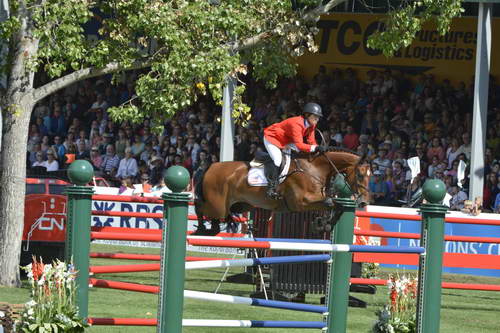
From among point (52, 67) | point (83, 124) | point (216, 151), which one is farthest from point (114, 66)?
point (83, 124)

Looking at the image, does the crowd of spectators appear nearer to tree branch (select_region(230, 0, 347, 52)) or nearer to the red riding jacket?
the red riding jacket

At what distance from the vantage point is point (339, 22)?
28406mm

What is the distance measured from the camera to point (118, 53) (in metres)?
13.6

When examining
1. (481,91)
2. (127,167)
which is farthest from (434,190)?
(127,167)

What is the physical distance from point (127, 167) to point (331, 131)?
473cm

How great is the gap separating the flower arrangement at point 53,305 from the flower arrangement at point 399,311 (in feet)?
7.08

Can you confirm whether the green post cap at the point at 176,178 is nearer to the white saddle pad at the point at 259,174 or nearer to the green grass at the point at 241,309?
the green grass at the point at 241,309

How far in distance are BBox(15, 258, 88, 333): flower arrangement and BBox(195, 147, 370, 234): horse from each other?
897cm

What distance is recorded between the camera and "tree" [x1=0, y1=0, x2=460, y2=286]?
13078mm

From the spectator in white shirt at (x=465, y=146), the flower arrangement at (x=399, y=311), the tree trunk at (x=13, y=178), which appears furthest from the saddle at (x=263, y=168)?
the flower arrangement at (x=399, y=311)

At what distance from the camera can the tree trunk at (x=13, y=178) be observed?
13562mm

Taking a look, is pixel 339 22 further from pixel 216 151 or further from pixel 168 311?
pixel 168 311

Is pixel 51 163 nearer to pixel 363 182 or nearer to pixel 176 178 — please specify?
pixel 363 182

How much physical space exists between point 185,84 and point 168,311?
7.56m
